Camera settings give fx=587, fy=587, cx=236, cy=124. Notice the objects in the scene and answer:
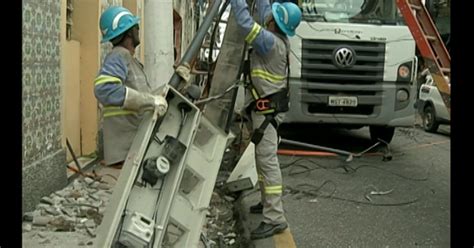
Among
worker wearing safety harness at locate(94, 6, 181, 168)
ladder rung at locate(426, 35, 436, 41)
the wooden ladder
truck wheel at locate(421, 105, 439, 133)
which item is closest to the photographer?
worker wearing safety harness at locate(94, 6, 181, 168)

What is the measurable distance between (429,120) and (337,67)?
6.35m

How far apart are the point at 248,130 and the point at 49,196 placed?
6.14ft

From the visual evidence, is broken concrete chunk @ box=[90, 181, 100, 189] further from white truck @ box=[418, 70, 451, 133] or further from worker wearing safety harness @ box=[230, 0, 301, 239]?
white truck @ box=[418, 70, 451, 133]

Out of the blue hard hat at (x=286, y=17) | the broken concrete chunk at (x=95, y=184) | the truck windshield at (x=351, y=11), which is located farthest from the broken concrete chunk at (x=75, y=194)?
the truck windshield at (x=351, y=11)

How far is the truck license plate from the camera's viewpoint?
8539 millimetres

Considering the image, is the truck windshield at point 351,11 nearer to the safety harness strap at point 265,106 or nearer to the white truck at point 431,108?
the safety harness strap at point 265,106

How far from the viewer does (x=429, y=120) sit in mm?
14008

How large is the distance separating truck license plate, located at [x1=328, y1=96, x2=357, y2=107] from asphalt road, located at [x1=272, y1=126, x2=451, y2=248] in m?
0.80

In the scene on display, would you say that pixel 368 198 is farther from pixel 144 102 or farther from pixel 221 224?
pixel 144 102

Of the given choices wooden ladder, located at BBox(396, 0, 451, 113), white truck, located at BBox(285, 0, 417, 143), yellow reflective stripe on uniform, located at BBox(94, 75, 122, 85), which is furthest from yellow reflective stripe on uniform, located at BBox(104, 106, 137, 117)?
white truck, located at BBox(285, 0, 417, 143)

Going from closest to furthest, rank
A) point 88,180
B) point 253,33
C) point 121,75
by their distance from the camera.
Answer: point 121,75 < point 253,33 < point 88,180

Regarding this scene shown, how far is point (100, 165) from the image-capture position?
691 cm

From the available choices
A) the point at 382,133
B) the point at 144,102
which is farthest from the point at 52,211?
the point at 382,133
